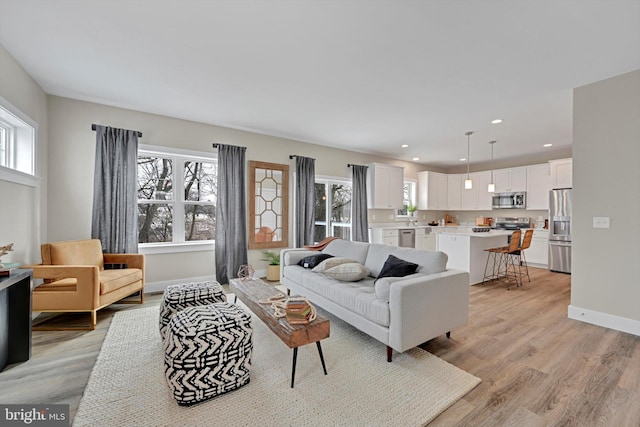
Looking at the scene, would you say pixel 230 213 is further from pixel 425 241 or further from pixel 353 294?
pixel 425 241

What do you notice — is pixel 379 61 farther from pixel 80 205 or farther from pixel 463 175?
pixel 463 175

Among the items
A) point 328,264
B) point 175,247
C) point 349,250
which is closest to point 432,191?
point 349,250

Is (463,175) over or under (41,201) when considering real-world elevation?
over

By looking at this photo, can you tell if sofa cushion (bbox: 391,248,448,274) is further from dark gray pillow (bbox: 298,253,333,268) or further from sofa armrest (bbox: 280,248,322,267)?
sofa armrest (bbox: 280,248,322,267)

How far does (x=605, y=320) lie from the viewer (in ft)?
9.66

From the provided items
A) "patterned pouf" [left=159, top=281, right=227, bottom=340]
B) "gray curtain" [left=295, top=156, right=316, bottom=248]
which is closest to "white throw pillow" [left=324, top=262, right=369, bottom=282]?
"patterned pouf" [left=159, top=281, right=227, bottom=340]

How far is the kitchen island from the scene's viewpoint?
4.63 metres

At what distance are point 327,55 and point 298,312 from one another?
7.48ft

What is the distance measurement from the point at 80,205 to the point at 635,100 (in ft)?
21.2

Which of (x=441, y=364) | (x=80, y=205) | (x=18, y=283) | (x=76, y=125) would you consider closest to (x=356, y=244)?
(x=441, y=364)

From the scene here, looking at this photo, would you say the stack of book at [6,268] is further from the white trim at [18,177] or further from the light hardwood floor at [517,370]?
the white trim at [18,177]

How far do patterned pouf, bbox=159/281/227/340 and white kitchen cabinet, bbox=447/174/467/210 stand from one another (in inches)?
282

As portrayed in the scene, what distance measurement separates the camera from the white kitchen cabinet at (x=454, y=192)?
7879 mm

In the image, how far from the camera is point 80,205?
359 cm
